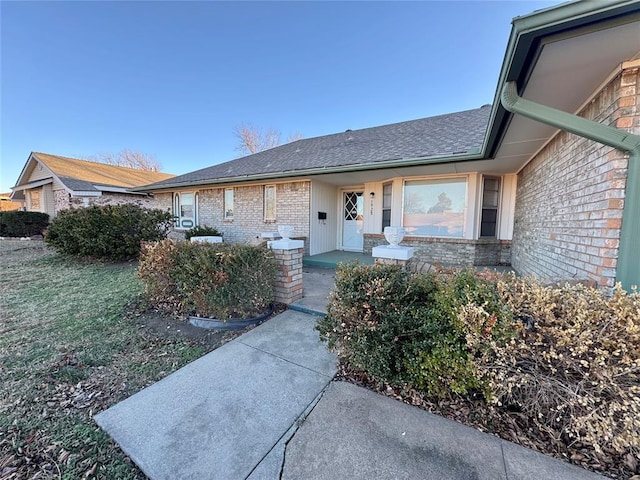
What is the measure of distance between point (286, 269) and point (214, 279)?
105cm

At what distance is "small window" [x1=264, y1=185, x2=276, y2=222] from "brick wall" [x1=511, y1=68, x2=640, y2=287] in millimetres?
6686

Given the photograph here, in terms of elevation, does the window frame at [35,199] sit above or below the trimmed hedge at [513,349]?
above

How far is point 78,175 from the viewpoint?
1395cm

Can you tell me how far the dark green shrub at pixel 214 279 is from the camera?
10.8ft

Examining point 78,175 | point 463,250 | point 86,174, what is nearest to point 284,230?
point 463,250

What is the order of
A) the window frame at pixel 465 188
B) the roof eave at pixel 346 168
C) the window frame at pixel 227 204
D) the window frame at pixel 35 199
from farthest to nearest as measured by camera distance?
the window frame at pixel 35 199 → the window frame at pixel 227 204 → the window frame at pixel 465 188 → the roof eave at pixel 346 168

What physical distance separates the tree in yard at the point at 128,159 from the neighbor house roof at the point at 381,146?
22.0 meters

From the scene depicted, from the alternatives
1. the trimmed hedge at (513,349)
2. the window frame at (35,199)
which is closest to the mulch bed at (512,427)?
the trimmed hedge at (513,349)

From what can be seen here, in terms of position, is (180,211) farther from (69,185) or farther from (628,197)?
(628,197)

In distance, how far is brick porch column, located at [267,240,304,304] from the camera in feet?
12.6

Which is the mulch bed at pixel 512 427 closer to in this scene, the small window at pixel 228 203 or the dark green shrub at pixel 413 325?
the dark green shrub at pixel 413 325

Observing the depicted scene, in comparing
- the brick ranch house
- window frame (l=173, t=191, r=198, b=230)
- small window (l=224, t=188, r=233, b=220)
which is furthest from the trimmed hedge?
window frame (l=173, t=191, r=198, b=230)

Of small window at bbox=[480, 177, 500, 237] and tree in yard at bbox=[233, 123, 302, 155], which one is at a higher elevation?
tree in yard at bbox=[233, 123, 302, 155]

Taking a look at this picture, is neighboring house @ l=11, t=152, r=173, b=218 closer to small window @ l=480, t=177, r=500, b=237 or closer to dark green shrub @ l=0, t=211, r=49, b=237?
dark green shrub @ l=0, t=211, r=49, b=237
